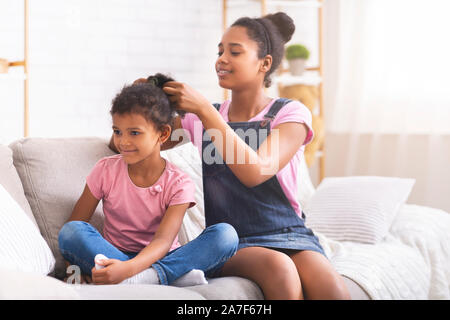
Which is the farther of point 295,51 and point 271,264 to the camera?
point 295,51

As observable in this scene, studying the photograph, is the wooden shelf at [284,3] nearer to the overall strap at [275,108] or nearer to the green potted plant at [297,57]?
the green potted plant at [297,57]

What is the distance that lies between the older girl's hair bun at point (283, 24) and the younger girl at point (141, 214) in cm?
42

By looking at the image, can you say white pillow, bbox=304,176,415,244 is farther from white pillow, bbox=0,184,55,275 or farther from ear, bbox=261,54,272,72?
white pillow, bbox=0,184,55,275

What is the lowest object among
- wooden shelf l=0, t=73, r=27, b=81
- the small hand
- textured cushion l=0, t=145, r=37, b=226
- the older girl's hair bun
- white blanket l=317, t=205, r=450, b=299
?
white blanket l=317, t=205, r=450, b=299

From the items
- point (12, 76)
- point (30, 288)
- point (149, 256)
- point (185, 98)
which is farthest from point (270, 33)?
point (12, 76)

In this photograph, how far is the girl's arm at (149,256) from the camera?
48.3 inches

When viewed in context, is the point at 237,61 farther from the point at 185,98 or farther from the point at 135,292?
the point at 135,292

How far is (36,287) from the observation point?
1.01m

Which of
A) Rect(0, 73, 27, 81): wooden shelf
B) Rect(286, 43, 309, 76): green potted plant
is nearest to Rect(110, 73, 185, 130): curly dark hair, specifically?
Rect(0, 73, 27, 81): wooden shelf

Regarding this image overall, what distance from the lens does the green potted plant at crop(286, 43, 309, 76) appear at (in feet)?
10.8

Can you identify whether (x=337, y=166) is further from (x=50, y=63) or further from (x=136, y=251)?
(x=136, y=251)

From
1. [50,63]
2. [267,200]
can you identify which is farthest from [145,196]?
[50,63]

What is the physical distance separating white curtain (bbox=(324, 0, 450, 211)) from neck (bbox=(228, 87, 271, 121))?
1.79 metres

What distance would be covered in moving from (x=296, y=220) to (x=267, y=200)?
96 mm
